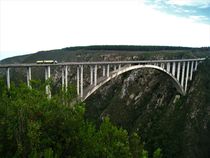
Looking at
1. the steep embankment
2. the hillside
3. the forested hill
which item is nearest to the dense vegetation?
the hillside

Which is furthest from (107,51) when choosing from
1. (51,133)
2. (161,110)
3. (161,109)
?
(51,133)

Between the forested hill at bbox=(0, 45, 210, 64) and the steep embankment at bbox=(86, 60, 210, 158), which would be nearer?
the steep embankment at bbox=(86, 60, 210, 158)

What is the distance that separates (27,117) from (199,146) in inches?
1648

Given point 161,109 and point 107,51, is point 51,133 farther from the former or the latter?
point 107,51

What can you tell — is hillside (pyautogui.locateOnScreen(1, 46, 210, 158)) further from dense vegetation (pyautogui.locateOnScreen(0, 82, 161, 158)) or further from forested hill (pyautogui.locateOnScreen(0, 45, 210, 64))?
Answer: dense vegetation (pyautogui.locateOnScreen(0, 82, 161, 158))

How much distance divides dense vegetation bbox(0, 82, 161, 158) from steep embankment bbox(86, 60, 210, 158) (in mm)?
37186

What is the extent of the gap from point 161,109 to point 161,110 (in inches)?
14.4

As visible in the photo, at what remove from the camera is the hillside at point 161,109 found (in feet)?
159

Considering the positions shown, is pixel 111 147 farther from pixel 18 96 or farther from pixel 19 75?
pixel 19 75

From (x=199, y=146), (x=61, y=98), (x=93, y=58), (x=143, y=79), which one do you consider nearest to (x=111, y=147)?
(x=61, y=98)

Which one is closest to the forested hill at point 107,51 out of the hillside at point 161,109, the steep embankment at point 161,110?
the hillside at point 161,109

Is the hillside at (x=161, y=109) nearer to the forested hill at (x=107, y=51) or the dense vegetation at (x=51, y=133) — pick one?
the forested hill at (x=107, y=51)

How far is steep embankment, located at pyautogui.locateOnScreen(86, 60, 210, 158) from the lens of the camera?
48375 mm

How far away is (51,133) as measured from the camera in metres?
12.3
